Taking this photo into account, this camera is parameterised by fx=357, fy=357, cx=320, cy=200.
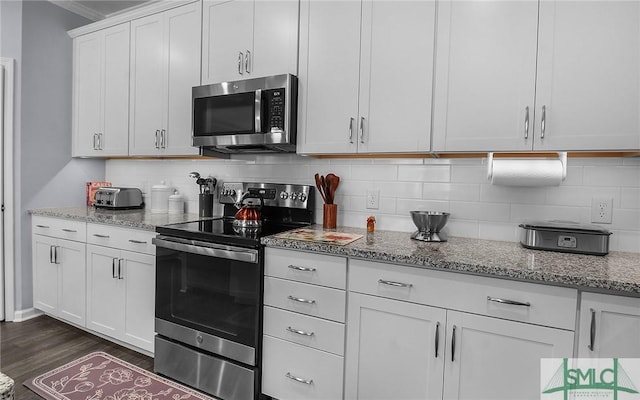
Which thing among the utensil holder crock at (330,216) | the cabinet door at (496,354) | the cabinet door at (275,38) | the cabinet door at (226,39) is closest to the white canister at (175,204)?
the cabinet door at (226,39)

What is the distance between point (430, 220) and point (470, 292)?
53 cm

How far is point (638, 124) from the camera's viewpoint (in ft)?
4.96

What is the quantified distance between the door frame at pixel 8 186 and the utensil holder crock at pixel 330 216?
2.63m

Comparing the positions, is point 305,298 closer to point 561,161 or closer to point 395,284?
point 395,284

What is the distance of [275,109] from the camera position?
7.20 feet

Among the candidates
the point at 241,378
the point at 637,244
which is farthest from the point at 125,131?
the point at 637,244

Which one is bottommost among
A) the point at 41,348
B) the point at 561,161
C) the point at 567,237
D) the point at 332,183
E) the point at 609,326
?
the point at 41,348

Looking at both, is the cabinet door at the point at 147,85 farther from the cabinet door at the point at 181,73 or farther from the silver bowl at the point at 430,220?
the silver bowl at the point at 430,220

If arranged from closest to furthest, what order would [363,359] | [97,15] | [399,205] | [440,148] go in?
1. [363,359]
2. [440,148]
3. [399,205]
4. [97,15]

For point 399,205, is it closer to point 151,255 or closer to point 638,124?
point 638,124

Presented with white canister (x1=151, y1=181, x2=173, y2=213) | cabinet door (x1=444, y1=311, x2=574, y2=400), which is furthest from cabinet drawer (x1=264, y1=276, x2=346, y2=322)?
white canister (x1=151, y1=181, x2=173, y2=213)

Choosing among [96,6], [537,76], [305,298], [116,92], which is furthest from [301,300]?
[96,6]

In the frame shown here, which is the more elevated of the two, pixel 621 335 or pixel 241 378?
pixel 621 335

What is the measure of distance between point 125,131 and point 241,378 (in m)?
2.20
